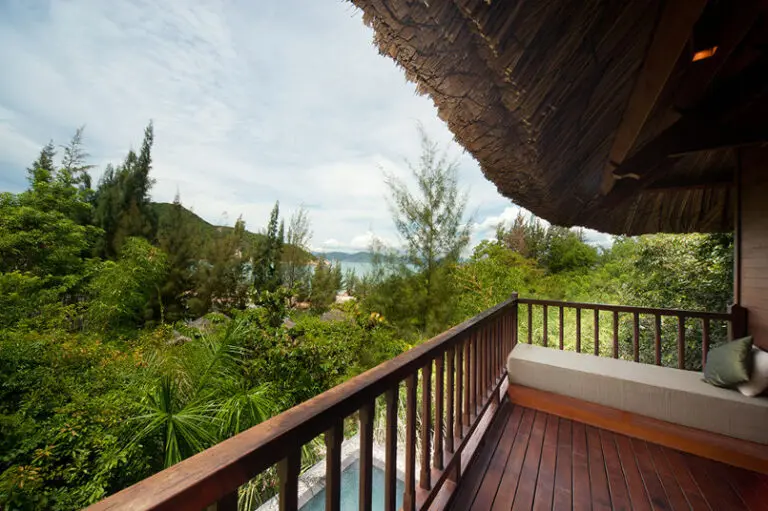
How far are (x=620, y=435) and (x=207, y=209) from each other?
14114 millimetres

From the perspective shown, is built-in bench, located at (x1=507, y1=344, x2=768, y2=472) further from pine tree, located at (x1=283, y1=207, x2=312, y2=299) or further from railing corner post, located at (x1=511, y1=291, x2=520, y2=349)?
pine tree, located at (x1=283, y1=207, x2=312, y2=299)

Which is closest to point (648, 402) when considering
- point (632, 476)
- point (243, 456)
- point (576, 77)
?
point (632, 476)

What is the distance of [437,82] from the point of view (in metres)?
1.45

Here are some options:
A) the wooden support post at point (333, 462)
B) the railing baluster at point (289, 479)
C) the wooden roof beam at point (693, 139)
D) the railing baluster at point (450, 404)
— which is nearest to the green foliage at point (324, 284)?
the railing baluster at point (450, 404)

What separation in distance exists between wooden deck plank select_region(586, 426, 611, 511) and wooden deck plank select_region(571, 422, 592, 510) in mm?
24

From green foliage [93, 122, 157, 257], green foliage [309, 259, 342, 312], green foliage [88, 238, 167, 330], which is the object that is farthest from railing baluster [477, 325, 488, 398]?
green foliage [93, 122, 157, 257]

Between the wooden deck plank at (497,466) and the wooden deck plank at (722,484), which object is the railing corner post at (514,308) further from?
the wooden deck plank at (722,484)

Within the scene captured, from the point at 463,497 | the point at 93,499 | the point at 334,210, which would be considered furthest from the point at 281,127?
the point at 463,497

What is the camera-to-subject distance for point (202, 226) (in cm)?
1166

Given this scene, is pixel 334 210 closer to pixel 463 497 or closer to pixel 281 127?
pixel 281 127

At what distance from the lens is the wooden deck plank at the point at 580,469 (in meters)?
1.66

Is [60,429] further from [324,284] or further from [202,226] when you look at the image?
[202,226]

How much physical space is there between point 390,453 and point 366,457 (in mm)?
188

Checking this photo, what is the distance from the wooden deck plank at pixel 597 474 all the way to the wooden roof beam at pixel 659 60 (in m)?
1.98
